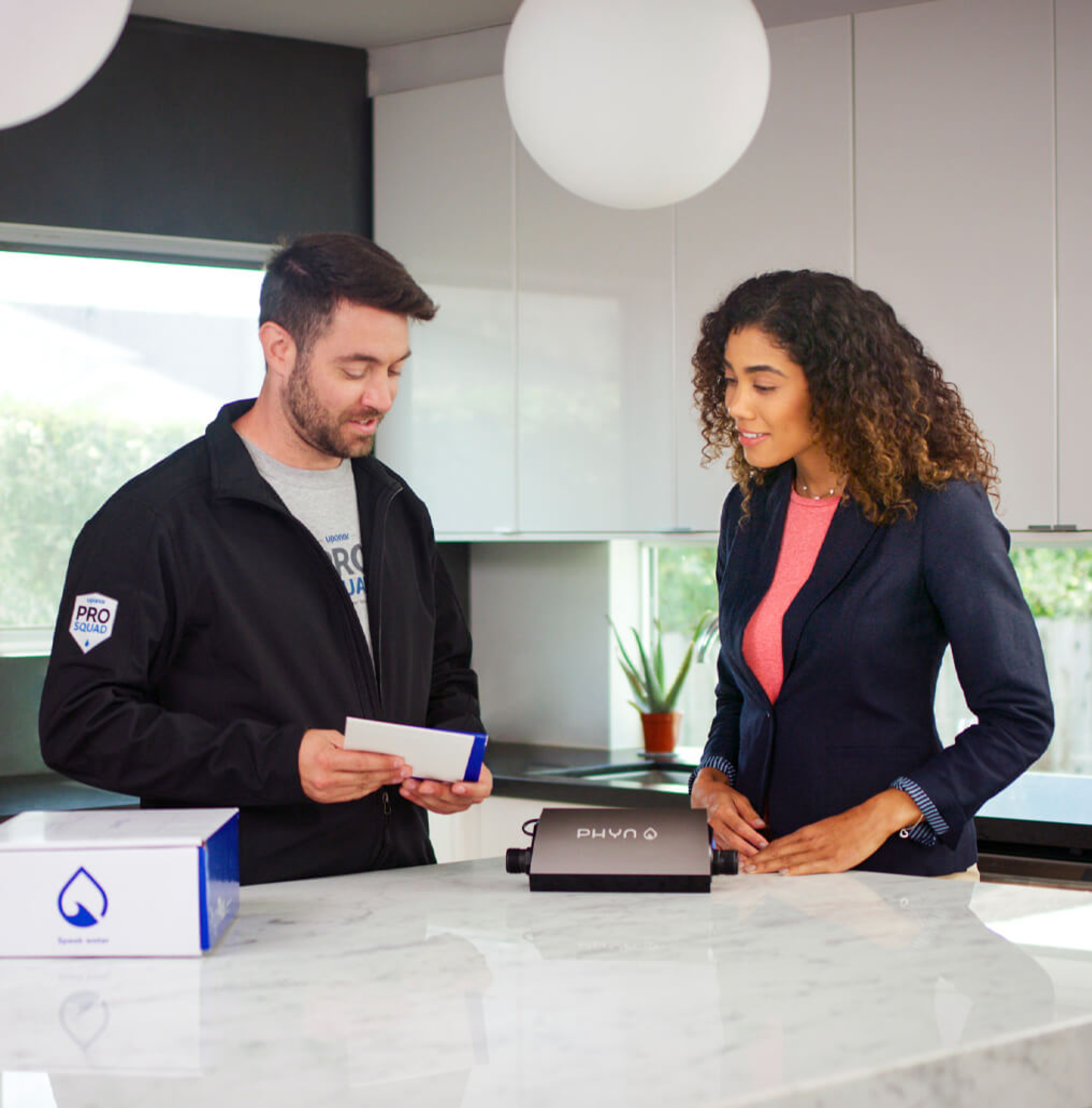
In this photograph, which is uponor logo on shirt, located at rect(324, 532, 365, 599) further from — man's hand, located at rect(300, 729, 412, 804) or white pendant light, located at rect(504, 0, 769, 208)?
white pendant light, located at rect(504, 0, 769, 208)

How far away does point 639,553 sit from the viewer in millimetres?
4125

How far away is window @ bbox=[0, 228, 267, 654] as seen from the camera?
3.72 meters

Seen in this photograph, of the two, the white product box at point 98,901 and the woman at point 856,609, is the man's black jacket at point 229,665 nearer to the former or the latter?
the white product box at point 98,901

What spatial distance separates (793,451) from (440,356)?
200cm

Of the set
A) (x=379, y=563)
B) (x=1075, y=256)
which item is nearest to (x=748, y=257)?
(x=1075, y=256)

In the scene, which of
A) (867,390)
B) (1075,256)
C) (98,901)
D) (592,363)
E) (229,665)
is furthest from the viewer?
(592,363)

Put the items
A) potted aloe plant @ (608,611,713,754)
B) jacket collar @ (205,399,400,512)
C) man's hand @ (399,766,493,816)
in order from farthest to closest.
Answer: potted aloe plant @ (608,611,713,754), jacket collar @ (205,399,400,512), man's hand @ (399,766,493,816)

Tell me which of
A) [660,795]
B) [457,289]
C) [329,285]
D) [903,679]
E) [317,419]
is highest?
[457,289]

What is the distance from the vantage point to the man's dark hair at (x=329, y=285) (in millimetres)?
1991

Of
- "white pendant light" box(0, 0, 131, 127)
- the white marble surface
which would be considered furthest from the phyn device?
"white pendant light" box(0, 0, 131, 127)

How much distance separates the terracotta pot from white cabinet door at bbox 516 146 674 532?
1.82 feet

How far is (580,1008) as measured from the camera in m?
1.16

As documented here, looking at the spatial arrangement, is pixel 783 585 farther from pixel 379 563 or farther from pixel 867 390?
pixel 379 563

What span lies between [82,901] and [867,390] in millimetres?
1234
